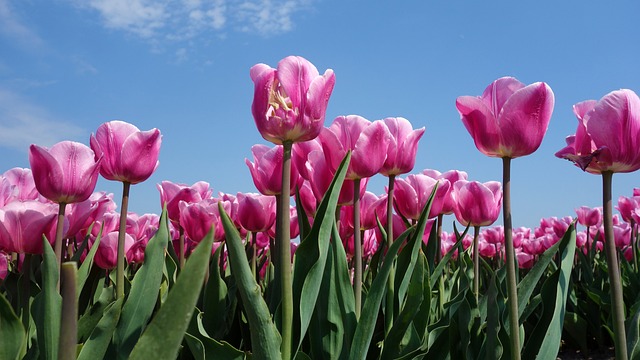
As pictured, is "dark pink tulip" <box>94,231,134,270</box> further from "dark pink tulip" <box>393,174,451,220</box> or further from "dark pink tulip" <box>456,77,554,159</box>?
"dark pink tulip" <box>456,77,554,159</box>

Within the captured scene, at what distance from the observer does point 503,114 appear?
1563 mm

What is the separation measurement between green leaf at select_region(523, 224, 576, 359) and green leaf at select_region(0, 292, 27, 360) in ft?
4.87

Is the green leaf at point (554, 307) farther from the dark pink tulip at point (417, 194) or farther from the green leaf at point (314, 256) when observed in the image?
the green leaf at point (314, 256)

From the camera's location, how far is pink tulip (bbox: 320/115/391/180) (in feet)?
5.86

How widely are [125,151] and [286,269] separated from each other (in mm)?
927

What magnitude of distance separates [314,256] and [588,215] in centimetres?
516

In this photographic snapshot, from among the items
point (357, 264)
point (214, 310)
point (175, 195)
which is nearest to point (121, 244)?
point (214, 310)

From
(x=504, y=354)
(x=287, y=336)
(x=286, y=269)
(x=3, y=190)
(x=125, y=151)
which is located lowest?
(x=504, y=354)

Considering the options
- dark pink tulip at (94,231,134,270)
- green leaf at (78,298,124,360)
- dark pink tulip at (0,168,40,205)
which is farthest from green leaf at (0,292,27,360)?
dark pink tulip at (0,168,40,205)

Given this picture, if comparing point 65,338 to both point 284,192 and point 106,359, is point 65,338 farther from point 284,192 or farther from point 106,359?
point 106,359

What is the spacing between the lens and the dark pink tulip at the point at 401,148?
204cm

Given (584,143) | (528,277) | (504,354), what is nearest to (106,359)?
(504,354)

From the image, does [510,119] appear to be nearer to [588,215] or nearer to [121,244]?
[121,244]

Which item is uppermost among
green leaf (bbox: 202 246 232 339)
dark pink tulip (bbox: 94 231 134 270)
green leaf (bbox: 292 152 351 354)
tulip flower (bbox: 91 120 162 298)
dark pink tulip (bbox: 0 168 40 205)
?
tulip flower (bbox: 91 120 162 298)
